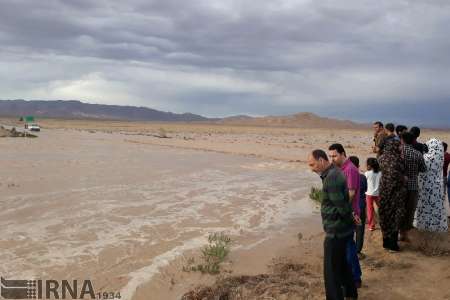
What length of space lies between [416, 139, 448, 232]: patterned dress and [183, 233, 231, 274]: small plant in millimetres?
3205

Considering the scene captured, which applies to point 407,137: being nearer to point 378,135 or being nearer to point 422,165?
point 422,165

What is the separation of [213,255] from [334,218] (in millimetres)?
2959

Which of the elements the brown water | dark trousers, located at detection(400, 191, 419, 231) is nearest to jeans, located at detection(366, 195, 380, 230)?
dark trousers, located at detection(400, 191, 419, 231)

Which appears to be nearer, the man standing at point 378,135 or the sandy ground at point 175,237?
the sandy ground at point 175,237

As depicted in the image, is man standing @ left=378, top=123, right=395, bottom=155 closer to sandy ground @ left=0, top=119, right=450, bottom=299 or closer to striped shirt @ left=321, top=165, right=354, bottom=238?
sandy ground @ left=0, top=119, right=450, bottom=299

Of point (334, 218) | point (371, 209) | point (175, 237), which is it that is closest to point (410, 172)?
point (371, 209)

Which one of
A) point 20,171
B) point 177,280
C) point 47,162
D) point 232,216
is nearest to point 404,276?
point 177,280

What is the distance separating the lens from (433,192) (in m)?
7.85

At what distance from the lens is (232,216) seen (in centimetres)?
1098

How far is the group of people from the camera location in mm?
5526

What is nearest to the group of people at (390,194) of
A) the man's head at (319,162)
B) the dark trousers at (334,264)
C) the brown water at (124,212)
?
the dark trousers at (334,264)

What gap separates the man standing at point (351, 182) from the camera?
5727 mm

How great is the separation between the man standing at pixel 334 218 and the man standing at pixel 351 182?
481 mm

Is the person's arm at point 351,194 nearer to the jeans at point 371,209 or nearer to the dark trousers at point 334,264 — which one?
the dark trousers at point 334,264
